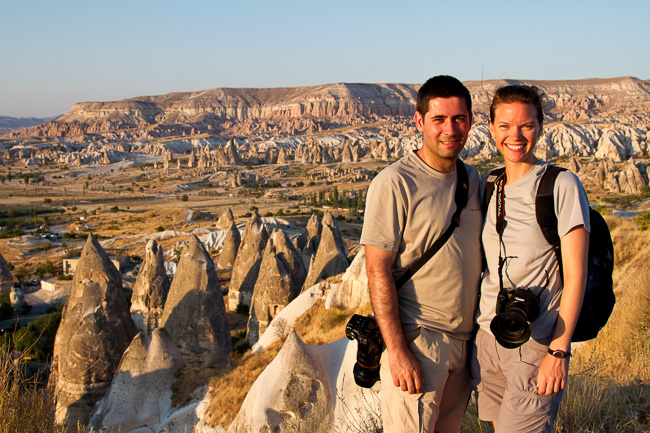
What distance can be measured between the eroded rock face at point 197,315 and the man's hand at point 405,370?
757cm

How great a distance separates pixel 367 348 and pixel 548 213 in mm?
995

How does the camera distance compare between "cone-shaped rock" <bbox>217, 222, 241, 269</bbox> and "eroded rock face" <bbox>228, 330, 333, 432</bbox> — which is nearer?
"eroded rock face" <bbox>228, 330, 333, 432</bbox>

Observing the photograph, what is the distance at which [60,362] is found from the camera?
26.6 feet

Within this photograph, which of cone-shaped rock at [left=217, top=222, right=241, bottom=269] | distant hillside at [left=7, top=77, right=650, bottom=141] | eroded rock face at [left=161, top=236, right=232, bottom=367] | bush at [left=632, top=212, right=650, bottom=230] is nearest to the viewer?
eroded rock face at [left=161, top=236, right=232, bottom=367]

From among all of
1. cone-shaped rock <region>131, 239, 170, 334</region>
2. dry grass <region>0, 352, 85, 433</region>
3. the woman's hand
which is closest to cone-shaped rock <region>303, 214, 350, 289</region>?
cone-shaped rock <region>131, 239, 170, 334</region>

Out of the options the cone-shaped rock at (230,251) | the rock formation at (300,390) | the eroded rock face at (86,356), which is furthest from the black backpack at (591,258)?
the cone-shaped rock at (230,251)

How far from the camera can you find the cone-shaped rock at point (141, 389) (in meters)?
7.08

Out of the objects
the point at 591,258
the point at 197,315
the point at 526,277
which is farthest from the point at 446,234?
the point at 197,315

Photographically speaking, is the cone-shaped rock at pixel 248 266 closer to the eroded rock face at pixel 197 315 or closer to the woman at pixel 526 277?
the eroded rock face at pixel 197 315

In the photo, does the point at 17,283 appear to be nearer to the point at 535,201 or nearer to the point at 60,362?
the point at 60,362

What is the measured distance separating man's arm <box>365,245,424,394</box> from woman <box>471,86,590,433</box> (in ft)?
1.30

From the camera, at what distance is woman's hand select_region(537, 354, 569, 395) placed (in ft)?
7.14

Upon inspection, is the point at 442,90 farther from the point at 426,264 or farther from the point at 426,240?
the point at 426,264

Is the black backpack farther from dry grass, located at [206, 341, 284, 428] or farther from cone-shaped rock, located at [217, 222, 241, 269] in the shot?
cone-shaped rock, located at [217, 222, 241, 269]
